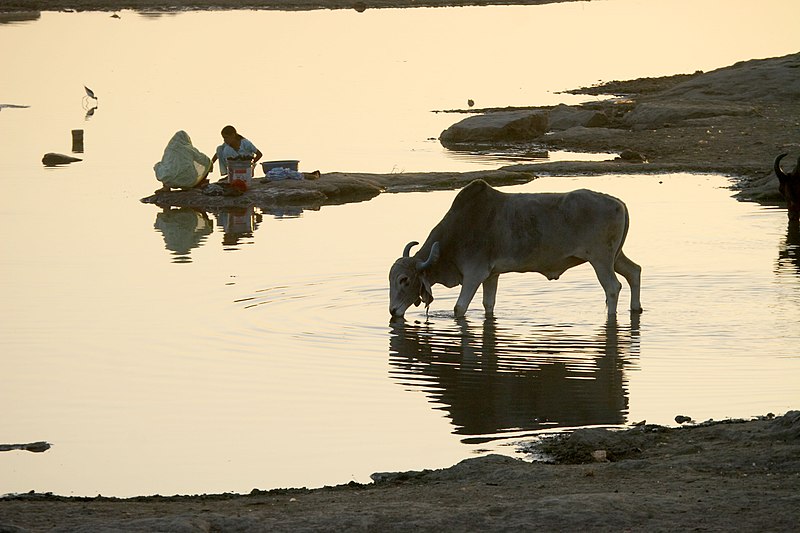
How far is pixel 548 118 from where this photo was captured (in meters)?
35.5

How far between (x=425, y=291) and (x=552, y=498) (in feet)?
24.4

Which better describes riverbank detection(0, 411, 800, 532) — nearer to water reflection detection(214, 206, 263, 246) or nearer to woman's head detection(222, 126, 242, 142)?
water reflection detection(214, 206, 263, 246)

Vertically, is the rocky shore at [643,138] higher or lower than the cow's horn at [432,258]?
higher

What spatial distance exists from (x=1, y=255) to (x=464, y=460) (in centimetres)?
1161

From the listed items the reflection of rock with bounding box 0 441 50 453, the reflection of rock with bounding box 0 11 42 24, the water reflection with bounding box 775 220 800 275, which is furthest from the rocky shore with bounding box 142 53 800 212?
the reflection of rock with bounding box 0 11 42 24

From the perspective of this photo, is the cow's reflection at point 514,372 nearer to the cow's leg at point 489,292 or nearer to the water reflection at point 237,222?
the cow's leg at point 489,292

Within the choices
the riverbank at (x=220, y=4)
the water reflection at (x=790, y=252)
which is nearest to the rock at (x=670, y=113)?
the water reflection at (x=790, y=252)

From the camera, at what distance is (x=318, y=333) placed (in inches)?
597

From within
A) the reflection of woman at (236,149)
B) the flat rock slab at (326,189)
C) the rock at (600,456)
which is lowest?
the rock at (600,456)

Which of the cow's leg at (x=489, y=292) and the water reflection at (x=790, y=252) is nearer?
the cow's leg at (x=489, y=292)

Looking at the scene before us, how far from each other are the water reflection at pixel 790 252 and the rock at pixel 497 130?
1200 cm

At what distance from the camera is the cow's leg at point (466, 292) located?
618 inches

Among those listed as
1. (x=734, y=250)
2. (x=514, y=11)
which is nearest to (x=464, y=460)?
(x=734, y=250)

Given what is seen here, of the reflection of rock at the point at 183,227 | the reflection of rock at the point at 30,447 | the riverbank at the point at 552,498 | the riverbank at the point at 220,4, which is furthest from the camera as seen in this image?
the riverbank at the point at 220,4
